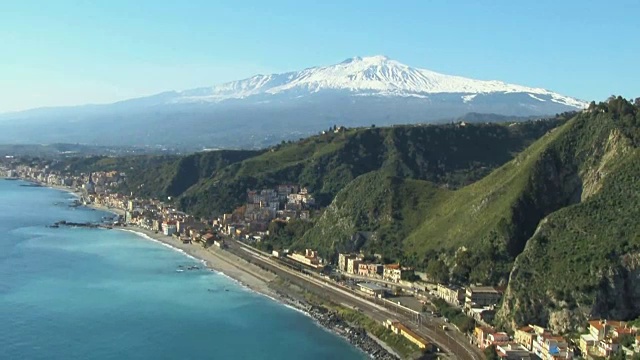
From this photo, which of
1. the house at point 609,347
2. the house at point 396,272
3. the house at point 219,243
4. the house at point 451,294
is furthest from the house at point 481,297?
the house at point 219,243

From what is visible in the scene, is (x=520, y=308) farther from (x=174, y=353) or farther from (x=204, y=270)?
(x=204, y=270)

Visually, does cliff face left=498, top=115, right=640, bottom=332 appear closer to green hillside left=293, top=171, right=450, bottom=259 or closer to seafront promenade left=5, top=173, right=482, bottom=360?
seafront promenade left=5, top=173, right=482, bottom=360

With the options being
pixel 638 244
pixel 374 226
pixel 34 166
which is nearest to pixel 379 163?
pixel 374 226

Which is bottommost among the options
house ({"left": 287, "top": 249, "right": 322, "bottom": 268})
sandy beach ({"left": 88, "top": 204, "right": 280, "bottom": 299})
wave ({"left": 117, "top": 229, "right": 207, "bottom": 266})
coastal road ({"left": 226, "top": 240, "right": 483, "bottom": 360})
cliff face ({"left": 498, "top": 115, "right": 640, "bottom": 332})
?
wave ({"left": 117, "top": 229, "right": 207, "bottom": 266})

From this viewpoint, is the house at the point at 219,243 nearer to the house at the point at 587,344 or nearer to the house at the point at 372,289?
the house at the point at 372,289

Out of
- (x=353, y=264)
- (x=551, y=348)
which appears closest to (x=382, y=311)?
(x=353, y=264)

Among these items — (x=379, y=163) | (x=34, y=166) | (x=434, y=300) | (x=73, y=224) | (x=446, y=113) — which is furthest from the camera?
(x=446, y=113)

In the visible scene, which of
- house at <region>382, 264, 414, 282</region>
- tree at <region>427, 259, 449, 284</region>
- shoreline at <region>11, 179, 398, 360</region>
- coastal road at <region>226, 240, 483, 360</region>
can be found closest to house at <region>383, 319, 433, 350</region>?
coastal road at <region>226, 240, 483, 360</region>
